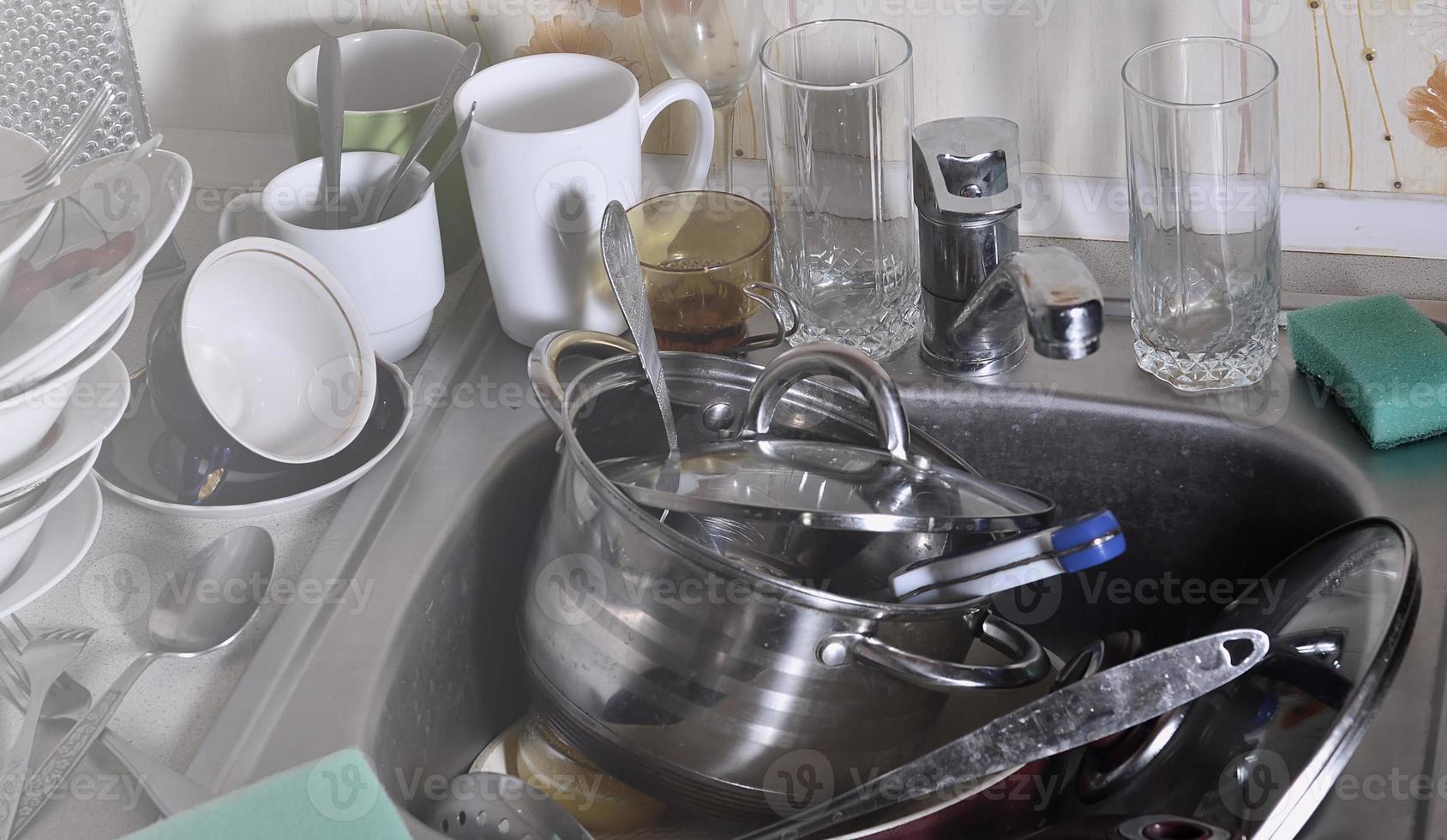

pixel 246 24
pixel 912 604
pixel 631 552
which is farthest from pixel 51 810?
pixel 246 24

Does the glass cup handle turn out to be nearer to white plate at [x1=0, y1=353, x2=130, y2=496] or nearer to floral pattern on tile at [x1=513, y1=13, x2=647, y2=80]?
floral pattern on tile at [x1=513, y1=13, x2=647, y2=80]

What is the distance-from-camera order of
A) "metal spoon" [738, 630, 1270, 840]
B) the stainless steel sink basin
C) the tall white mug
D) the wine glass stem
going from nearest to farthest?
"metal spoon" [738, 630, 1270, 840] → the stainless steel sink basin → the tall white mug → the wine glass stem

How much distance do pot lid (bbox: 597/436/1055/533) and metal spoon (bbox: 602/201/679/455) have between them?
33 mm

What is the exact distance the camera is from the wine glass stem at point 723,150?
0.86m

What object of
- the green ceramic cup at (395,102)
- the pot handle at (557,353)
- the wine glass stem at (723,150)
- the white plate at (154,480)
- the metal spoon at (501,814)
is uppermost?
the green ceramic cup at (395,102)

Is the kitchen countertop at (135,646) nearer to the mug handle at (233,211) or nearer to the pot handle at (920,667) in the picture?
the mug handle at (233,211)

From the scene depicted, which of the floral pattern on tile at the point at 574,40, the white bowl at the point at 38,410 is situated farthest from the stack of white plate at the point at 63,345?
the floral pattern on tile at the point at 574,40

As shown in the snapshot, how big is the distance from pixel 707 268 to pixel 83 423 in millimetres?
340

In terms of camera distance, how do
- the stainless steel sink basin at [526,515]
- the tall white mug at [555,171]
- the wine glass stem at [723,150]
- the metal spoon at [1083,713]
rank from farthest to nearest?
the wine glass stem at [723,150] < the tall white mug at [555,171] < the stainless steel sink basin at [526,515] < the metal spoon at [1083,713]

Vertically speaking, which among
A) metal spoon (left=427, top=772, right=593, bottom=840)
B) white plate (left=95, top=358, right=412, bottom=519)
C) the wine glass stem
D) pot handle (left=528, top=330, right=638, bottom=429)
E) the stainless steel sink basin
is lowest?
metal spoon (left=427, top=772, right=593, bottom=840)

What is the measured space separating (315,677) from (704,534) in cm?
21

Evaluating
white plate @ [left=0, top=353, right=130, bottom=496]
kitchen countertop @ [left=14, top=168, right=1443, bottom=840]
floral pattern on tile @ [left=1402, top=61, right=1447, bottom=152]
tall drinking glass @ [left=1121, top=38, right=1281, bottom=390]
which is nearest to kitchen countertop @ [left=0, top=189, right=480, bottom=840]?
kitchen countertop @ [left=14, top=168, right=1443, bottom=840]

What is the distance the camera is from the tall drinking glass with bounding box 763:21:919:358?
75 cm

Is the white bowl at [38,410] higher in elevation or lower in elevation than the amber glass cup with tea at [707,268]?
higher
